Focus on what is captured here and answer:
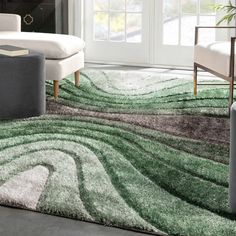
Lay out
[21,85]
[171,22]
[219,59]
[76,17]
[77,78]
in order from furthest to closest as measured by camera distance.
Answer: [76,17] < [171,22] < [77,78] < [219,59] < [21,85]

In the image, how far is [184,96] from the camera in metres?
4.52

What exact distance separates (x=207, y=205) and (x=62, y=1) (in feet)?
15.0

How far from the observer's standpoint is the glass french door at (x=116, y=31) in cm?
637

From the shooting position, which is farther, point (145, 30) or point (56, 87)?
point (145, 30)

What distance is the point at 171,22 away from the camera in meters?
6.23

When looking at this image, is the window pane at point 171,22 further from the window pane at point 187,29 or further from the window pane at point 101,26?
the window pane at point 101,26

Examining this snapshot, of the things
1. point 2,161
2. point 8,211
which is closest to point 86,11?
point 2,161

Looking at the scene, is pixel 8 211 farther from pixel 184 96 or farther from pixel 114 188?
pixel 184 96

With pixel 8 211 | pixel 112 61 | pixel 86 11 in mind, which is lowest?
pixel 8 211

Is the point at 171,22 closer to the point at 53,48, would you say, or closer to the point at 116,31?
the point at 116,31

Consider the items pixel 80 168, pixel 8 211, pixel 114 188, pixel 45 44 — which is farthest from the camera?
pixel 45 44

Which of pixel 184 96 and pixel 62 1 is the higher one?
pixel 62 1

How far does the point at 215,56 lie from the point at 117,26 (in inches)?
107

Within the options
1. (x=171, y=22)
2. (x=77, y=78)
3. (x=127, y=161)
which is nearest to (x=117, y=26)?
(x=171, y=22)
